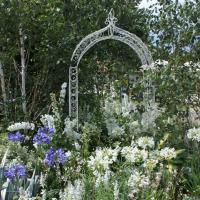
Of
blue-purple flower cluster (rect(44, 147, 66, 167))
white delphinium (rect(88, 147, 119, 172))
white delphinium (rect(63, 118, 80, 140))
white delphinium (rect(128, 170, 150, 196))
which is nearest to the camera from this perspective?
white delphinium (rect(128, 170, 150, 196))

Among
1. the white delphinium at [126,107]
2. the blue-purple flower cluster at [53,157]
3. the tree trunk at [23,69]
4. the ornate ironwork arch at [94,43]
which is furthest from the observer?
the tree trunk at [23,69]

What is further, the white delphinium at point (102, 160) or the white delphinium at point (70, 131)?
the white delphinium at point (70, 131)

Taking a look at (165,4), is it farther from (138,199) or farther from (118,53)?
(138,199)

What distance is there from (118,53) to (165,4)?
2481 millimetres

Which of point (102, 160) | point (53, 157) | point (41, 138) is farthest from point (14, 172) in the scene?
point (41, 138)

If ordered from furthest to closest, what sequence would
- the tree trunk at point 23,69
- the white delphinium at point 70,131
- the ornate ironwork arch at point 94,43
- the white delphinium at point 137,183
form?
the tree trunk at point 23,69
the ornate ironwork arch at point 94,43
the white delphinium at point 70,131
the white delphinium at point 137,183

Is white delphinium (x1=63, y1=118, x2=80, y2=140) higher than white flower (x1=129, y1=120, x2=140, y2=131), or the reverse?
white flower (x1=129, y1=120, x2=140, y2=131)

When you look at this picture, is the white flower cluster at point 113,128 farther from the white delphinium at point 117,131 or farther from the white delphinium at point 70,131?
the white delphinium at point 70,131

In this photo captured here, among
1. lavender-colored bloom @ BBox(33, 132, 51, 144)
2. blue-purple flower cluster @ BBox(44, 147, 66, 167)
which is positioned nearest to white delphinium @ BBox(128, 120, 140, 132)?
lavender-colored bloom @ BBox(33, 132, 51, 144)

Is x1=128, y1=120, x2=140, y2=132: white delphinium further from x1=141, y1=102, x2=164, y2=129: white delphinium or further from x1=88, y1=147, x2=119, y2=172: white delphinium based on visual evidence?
x1=88, y1=147, x2=119, y2=172: white delphinium

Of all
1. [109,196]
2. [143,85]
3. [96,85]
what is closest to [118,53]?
[96,85]

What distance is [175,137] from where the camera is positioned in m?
6.21

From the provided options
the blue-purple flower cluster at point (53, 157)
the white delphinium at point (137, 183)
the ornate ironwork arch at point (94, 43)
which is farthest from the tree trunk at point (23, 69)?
the white delphinium at point (137, 183)

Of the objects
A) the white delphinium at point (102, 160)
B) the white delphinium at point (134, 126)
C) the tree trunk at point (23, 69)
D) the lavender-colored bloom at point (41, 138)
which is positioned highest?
the tree trunk at point (23, 69)
